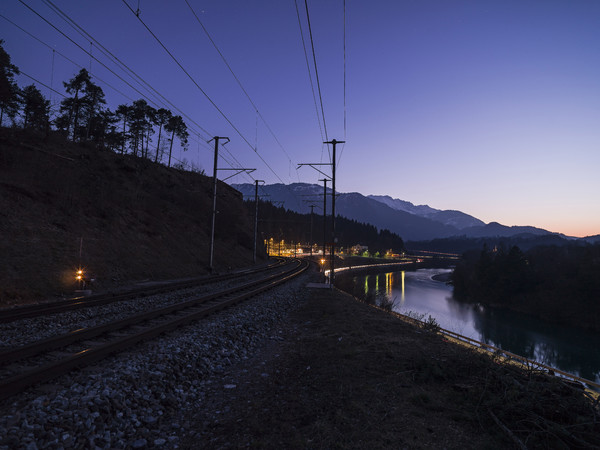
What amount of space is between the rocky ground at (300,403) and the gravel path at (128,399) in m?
0.02

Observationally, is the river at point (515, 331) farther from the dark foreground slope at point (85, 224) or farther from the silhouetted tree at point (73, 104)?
the silhouetted tree at point (73, 104)

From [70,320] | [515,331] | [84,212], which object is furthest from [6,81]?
[515,331]

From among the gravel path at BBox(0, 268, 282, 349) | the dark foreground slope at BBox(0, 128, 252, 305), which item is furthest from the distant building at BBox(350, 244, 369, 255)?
the gravel path at BBox(0, 268, 282, 349)

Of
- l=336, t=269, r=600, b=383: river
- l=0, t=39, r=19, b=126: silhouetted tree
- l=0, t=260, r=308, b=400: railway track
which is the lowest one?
l=336, t=269, r=600, b=383: river

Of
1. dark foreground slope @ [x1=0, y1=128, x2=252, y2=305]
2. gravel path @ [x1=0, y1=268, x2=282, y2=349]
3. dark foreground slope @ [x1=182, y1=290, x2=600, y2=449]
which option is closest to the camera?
dark foreground slope @ [x1=182, y1=290, x2=600, y2=449]

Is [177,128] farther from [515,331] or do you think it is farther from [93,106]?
[515,331]

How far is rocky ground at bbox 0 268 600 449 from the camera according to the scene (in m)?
4.24

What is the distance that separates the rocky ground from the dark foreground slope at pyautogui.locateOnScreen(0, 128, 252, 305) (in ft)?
39.7

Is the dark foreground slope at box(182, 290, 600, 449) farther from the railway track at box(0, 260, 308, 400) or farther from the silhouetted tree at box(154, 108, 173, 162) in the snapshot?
the silhouetted tree at box(154, 108, 173, 162)

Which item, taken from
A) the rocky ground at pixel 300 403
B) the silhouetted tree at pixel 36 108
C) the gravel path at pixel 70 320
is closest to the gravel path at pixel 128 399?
the rocky ground at pixel 300 403

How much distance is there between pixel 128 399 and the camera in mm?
5309

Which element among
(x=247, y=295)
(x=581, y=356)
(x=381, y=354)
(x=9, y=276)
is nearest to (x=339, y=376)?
(x=381, y=354)

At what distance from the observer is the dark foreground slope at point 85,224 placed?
55.6 ft

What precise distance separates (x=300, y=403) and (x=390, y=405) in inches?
61.8
